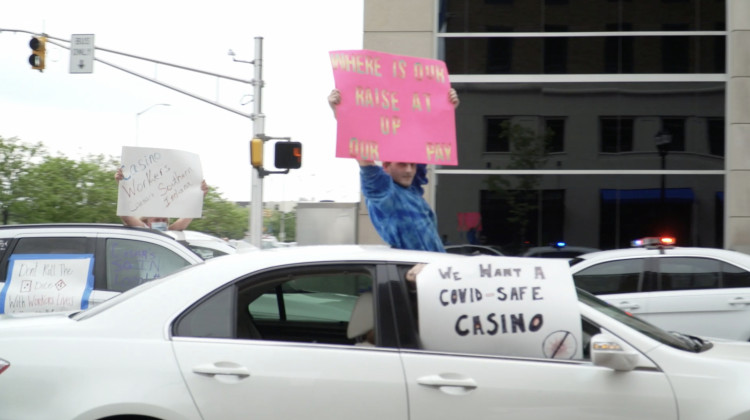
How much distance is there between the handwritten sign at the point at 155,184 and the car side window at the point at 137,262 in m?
0.73

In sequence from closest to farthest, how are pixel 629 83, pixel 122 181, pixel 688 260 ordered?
pixel 122 181 → pixel 688 260 → pixel 629 83

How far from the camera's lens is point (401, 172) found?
4543 mm

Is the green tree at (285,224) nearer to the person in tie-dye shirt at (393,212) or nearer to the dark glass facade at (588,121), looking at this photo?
the dark glass facade at (588,121)

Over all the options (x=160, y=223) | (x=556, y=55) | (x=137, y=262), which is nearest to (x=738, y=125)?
(x=556, y=55)

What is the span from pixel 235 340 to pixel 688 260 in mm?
6156

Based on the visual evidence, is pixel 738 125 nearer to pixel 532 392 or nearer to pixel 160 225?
pixel 160 225

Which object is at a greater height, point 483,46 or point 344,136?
point 483,46

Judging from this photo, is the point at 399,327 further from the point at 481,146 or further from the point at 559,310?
the point at 481,146

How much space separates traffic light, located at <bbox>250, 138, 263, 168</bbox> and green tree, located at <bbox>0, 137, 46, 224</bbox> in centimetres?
1819

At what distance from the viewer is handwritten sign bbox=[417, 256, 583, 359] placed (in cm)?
350

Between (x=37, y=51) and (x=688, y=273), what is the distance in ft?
49.6

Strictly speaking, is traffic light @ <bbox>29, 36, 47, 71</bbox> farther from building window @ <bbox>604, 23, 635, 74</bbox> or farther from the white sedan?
the white sedan

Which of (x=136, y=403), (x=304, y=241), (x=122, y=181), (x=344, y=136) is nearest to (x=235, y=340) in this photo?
(x=136, y=403)

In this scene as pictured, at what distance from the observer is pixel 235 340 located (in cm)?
354
